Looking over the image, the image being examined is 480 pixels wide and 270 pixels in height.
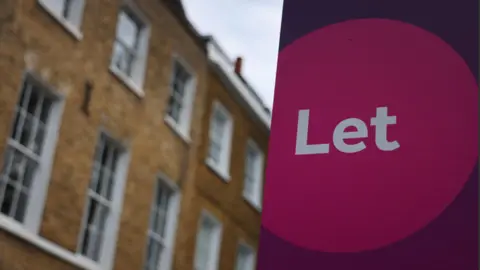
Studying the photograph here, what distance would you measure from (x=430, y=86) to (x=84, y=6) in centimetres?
1127

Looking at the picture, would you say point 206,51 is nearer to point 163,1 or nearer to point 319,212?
point 163,1

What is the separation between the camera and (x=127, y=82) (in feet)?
47.8

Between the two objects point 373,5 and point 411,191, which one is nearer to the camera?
point 411,191

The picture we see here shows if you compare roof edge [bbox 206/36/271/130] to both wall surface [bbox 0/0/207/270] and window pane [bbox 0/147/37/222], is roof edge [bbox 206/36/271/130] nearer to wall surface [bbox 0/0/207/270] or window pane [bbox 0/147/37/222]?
wall surface [bbox 0/0/207/270]

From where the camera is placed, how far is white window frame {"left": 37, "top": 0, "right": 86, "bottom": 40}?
12.7 meters

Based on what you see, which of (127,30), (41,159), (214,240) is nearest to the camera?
(41,159)

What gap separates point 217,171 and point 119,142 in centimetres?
404

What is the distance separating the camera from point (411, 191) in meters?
2.96

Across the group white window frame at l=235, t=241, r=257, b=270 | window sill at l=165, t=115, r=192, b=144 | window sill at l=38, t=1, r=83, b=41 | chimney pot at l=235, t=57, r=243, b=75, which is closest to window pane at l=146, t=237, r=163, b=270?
window sill at l=165, t=115, r=192, b=144

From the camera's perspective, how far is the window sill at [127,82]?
14.2m

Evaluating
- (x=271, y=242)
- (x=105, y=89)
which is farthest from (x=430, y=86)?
(x=105, y=89)

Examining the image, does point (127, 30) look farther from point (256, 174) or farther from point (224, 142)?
point (256, 174)

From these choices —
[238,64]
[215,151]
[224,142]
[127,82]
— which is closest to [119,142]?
[127,82]

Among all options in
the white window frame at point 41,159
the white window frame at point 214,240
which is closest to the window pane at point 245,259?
the white window frame at point 214,240
